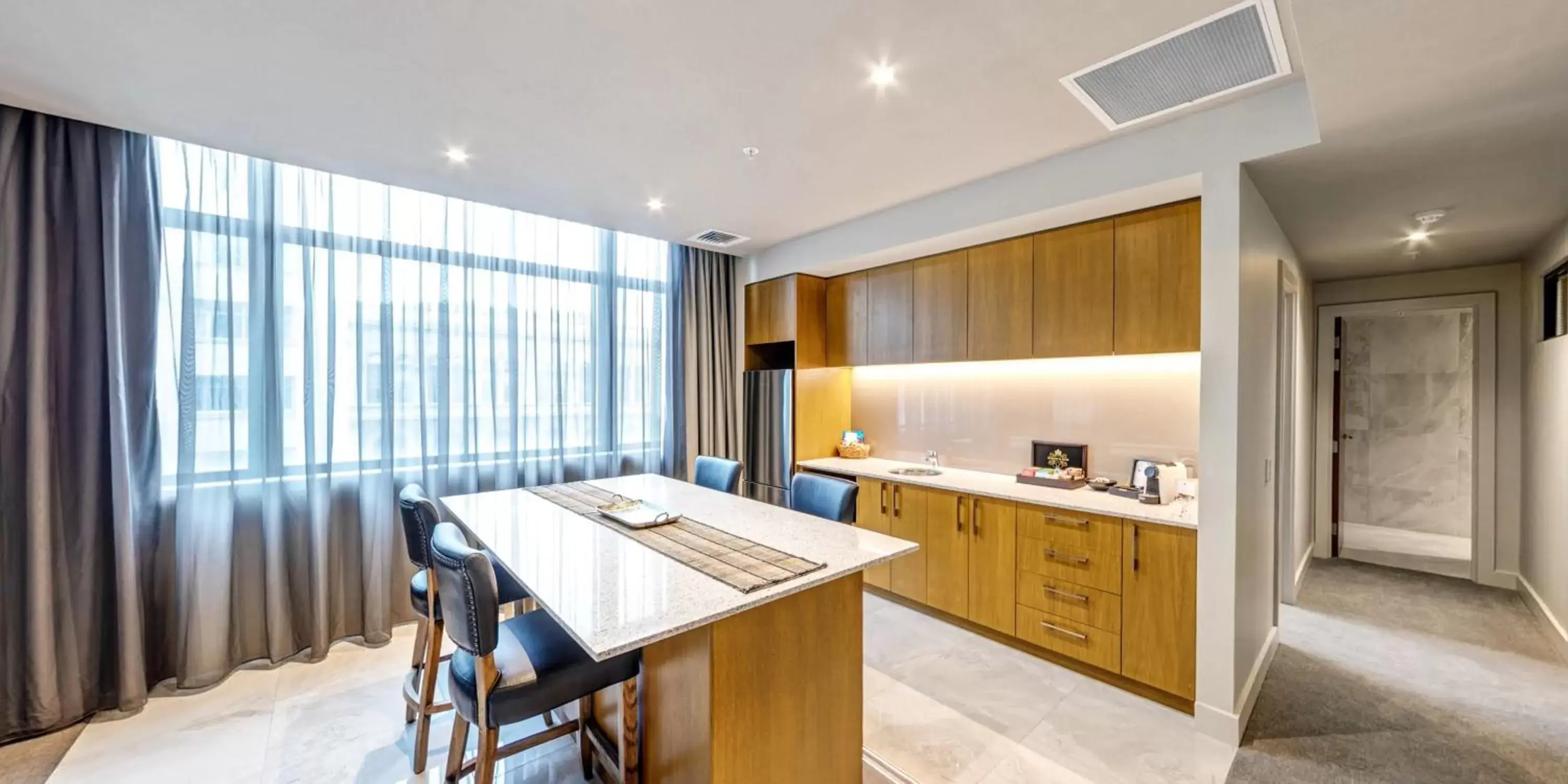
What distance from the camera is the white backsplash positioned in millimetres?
3037

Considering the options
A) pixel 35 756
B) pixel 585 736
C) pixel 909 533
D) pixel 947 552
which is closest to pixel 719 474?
pixel 909 533

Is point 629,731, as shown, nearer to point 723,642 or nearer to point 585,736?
point 585,736

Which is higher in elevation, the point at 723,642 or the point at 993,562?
the point at 723,642

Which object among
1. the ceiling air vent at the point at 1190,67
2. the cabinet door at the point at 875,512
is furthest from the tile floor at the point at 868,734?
the ceiling air vent at the point at 1190,67

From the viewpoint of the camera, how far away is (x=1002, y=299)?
327 centimetres

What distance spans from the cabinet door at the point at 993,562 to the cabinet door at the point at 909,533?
12.9 inches

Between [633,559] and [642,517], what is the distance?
0.44 metres

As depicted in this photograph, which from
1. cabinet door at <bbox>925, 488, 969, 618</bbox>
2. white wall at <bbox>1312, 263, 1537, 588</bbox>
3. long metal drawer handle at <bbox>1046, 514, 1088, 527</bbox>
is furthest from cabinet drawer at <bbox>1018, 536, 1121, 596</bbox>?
white wall at <bbox>1312, 263, 1537, 588</bbox>

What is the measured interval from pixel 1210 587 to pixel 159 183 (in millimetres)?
5106

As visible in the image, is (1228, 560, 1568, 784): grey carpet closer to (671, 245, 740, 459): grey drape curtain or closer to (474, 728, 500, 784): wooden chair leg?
(474, 728, 500, 784): wooden chair leg

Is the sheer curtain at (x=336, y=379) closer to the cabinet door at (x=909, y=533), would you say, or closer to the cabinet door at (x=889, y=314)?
the cabinet door at (x=889, y=314)

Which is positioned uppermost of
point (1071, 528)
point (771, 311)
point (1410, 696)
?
point (771, 311)

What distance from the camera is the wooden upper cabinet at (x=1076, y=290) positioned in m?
2.83

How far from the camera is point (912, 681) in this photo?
2725mm
